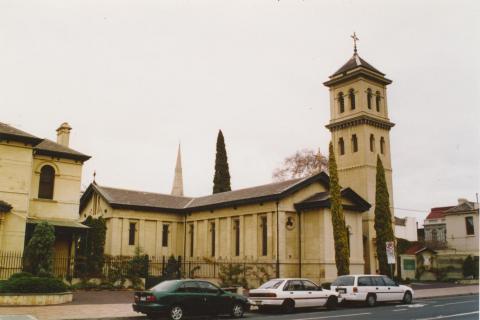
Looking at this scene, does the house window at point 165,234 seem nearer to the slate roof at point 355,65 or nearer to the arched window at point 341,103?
the arched window at point 341,103

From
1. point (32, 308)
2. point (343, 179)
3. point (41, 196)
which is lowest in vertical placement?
point (32, 308)

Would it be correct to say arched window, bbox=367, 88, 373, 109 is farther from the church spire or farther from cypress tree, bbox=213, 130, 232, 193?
the church spire

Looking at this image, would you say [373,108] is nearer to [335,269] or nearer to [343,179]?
[343,179]

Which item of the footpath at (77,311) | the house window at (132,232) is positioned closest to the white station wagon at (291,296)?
the footpath at (77,311)

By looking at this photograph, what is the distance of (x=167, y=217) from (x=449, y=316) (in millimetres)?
28411

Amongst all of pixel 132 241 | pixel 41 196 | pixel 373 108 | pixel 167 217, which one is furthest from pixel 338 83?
pixel 41 196

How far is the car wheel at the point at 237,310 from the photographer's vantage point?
1777cm

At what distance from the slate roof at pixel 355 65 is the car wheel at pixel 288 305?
29699mm

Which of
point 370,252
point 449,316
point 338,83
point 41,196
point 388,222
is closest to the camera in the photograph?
point 449,316

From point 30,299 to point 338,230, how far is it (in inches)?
693

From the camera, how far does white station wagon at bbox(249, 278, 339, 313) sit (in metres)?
19.1

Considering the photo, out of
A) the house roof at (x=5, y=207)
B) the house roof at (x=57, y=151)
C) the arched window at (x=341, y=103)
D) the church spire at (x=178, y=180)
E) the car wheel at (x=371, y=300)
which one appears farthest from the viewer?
the church spire at (x=178, y=180)

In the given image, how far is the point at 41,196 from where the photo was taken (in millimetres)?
29875

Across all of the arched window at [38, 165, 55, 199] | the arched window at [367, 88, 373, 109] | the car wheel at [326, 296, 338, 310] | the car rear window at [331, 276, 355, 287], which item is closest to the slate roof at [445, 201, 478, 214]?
the arched window at [367, 88, 373, 109]
